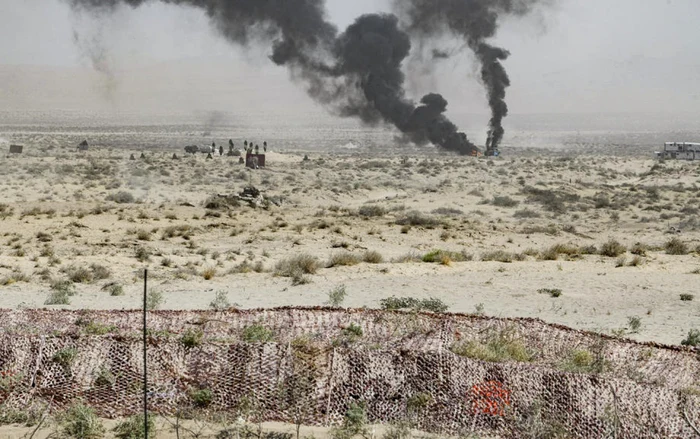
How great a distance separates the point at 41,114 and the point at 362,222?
129 metres

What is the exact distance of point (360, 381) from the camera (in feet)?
35.3

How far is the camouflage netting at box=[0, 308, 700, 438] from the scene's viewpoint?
396 inches

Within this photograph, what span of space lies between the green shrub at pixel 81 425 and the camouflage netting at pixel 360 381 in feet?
1.67

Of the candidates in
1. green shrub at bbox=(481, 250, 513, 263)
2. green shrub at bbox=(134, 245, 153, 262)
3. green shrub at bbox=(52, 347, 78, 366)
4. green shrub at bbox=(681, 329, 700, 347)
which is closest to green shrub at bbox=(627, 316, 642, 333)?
green shrub at bbox=(681, 329, 700, 347)

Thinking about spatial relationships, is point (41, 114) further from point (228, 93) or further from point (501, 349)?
point (501, 349)

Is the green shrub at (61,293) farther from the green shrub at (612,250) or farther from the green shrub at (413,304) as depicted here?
the green shrub at (612,250)

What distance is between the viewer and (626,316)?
17344mm

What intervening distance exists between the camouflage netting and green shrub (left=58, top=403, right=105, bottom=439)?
0.51 metres

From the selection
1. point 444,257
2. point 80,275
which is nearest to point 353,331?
point 80,275

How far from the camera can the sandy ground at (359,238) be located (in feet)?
61.7

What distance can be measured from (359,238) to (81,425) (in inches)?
771

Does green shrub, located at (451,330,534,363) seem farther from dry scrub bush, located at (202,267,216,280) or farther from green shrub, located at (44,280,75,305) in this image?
dry scrub bush, located at (202,267,216,280)

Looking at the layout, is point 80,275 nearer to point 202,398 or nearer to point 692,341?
point 202,398

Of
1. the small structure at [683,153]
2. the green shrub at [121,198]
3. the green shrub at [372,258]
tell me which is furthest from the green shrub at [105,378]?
the small structure at [683,153]
